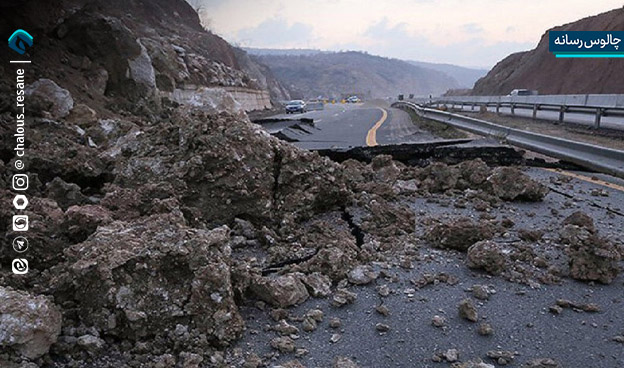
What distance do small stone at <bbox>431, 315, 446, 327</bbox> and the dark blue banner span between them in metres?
37.1

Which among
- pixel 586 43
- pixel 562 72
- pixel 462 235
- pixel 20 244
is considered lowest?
pixel 462 235

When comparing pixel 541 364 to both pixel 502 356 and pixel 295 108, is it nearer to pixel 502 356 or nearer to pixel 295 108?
pixel 502 356

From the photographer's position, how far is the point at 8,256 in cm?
276

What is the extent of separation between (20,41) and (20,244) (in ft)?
26.4

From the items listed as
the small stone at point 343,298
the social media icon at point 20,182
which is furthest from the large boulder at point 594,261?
the social media icon at point 20,182

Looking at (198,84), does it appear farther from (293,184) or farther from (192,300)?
(192,300)

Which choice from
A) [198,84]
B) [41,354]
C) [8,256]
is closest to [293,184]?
[8,256]

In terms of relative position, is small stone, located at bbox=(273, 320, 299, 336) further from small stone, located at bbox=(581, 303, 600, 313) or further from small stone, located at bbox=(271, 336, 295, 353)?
small stone, located at bbox=(581, 303, 600, 313)

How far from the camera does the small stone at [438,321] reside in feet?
8.13

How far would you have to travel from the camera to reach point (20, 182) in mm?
3855

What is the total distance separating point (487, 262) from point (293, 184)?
1.81 m

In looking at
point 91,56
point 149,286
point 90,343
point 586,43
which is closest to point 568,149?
point 149,286

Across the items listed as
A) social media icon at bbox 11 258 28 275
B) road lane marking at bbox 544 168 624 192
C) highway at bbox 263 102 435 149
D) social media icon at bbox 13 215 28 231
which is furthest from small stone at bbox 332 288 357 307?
highway at bbox 263 102 435 149

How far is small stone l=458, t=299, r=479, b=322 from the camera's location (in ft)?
8.25
